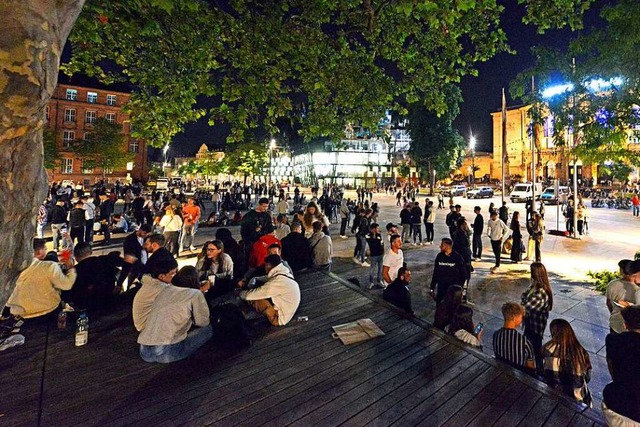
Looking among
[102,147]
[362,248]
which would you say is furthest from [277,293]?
[102,147]

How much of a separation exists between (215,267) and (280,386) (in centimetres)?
312

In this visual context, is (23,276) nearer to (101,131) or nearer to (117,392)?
(117,392)

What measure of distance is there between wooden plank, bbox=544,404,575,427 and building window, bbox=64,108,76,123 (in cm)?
6614

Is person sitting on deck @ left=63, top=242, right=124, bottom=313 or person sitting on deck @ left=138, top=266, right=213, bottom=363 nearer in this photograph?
person sitting on deck @ left=138, top=266, right=213, bottom=363

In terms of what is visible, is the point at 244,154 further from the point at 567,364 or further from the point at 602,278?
the point at 602,278

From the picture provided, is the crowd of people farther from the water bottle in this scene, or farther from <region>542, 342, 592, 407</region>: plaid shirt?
the water bottle

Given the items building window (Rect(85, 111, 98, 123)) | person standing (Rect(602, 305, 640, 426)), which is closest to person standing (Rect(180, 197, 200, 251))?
person standing (Rect(602, 305, 640, 426))

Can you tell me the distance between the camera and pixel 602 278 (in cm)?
870

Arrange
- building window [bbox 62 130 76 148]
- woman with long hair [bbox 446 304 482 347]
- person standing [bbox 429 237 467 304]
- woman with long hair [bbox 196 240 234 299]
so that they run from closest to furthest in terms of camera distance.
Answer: woman with long hair [bbox 446 304 482 347], woman with long hair [bbox 196 240 234 299], person standing [bbox 429 237 467 304], building window [bbox 62 130 76 148]

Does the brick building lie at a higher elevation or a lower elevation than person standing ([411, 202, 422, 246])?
higher

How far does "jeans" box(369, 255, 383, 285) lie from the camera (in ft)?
28.2

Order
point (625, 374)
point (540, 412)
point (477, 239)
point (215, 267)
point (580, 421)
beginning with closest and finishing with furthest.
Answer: point (625, 374), point (580, 421), point (540, 412), point (215, 267), point (477, 239)

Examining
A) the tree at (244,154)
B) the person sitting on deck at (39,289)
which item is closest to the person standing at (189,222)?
the tree at (244,154)

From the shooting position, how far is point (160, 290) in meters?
3.89
